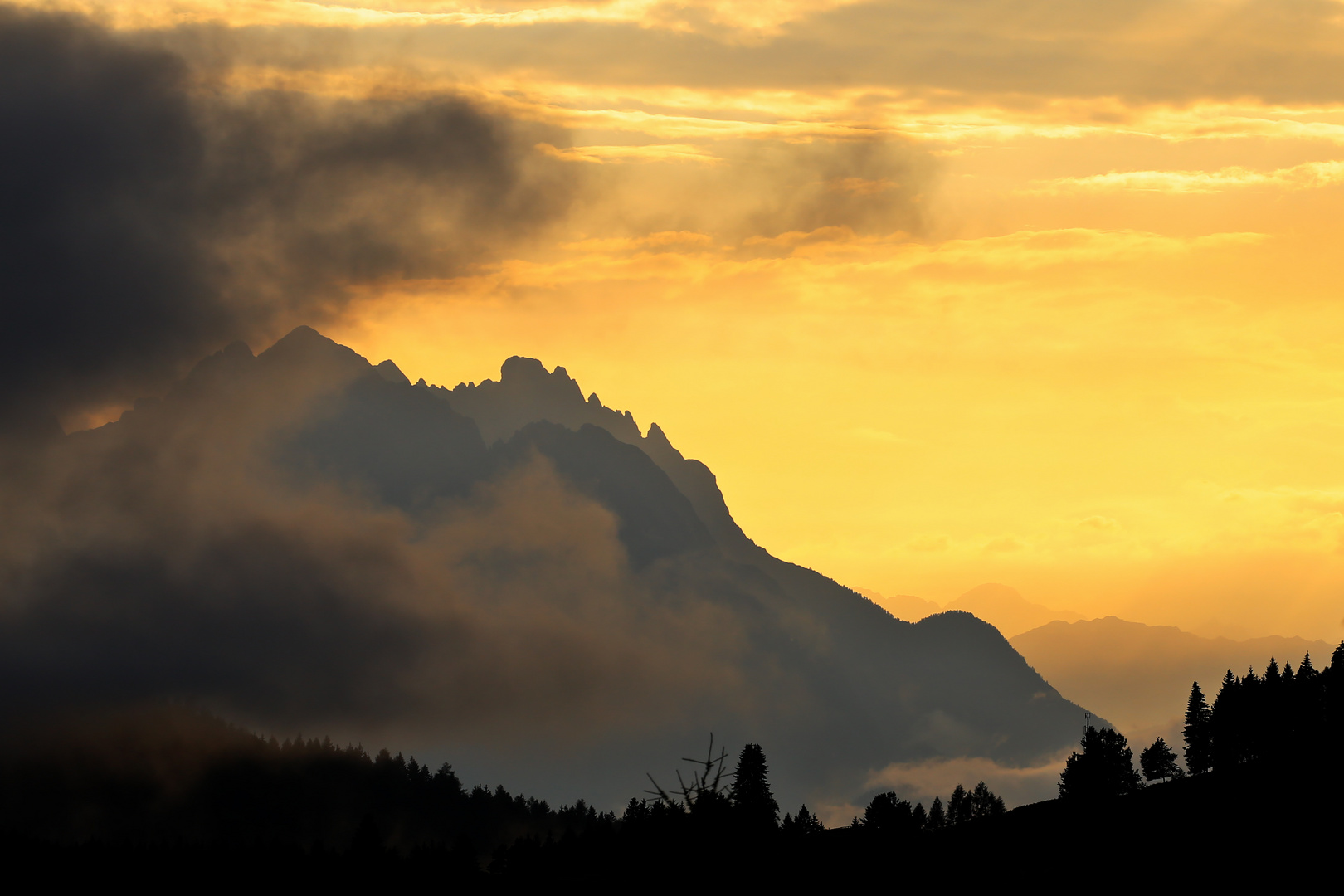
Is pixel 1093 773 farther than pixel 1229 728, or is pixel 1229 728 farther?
pixel 1229 728

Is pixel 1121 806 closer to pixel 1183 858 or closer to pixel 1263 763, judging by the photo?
pixel 1263 763

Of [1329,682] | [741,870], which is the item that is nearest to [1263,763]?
[1329,682]

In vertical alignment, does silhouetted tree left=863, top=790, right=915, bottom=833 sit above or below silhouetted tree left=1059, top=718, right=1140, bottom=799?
below

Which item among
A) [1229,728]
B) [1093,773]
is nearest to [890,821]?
[1093,773]

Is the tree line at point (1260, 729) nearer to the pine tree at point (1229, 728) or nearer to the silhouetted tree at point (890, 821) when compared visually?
the pine tree at point (1229, 728)

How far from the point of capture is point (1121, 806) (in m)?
159

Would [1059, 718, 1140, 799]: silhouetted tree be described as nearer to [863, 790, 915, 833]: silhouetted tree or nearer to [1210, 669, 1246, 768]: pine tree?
[1210, 669, 1246, 768]: pine tree

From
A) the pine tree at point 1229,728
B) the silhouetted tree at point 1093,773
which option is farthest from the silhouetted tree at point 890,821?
the pine tree at point 1229,728

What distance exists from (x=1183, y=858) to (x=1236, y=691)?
80204mm

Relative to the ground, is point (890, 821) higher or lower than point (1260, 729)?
lower

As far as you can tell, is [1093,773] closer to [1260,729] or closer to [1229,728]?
[1229,728]

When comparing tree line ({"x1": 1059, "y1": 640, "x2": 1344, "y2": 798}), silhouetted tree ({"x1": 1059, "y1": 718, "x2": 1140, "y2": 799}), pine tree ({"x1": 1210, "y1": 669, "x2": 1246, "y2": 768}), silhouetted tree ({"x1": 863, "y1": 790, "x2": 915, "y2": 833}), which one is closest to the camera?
tree line ({"x1": 1059, "y1": 640, "x2": 1344, "y2": 798})

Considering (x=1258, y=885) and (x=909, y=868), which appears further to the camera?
(x=909, y=868)

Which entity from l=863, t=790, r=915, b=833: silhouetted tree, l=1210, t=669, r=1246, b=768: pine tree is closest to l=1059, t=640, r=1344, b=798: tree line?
l=1210, t=669, r=1246, b=768: pine tree
